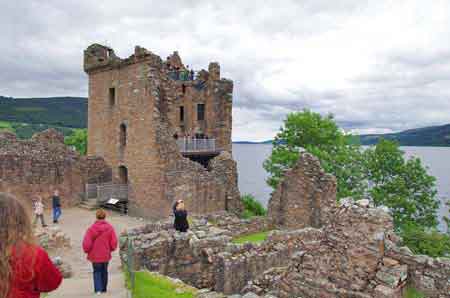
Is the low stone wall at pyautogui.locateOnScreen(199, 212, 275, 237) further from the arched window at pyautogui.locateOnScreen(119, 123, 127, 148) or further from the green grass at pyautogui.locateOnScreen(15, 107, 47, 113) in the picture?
the green grass at pyautogui.locateOnScreen(15, 107, 47, 113)

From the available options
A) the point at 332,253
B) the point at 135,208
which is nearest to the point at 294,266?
the point at 332,253

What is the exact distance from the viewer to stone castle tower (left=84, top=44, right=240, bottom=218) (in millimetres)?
22156

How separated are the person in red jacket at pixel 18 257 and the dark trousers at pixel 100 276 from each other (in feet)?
15.6

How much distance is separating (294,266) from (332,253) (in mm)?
1281

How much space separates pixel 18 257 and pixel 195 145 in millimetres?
26248

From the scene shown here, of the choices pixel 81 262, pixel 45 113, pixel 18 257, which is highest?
pixel 45 113

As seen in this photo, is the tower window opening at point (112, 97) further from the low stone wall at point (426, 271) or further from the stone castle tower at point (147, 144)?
the low stone wall at point (426, 271)

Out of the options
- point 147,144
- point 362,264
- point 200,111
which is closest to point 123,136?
point 147,144

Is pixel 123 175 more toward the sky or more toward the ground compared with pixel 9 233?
more toward the ground

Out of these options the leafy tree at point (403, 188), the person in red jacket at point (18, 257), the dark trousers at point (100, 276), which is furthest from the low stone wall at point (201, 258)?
the leafy tree at point (403, 188)

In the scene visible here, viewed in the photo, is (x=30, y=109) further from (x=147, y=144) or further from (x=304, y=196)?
(x=304, y=196)

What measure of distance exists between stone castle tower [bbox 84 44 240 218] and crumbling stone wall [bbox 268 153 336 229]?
3.36 m

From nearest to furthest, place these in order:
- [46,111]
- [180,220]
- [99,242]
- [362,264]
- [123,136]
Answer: [99,242]
[362,264]
[180,220]
[123,136]
[46,111]

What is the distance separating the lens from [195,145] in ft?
97.5
